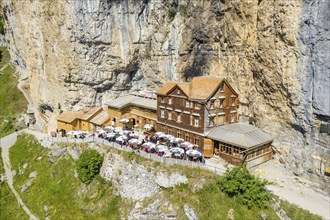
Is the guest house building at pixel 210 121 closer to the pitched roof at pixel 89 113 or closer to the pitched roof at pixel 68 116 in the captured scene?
the pitched roof at pixel 89 113

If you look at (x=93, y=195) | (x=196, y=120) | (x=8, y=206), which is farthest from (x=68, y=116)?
(x=196, y=120)

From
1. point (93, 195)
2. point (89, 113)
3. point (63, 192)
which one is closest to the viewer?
point (93, 195)

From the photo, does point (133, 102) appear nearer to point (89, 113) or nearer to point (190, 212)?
point (89, 113)

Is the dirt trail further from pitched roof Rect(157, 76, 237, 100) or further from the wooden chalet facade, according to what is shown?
pitched roof Rect(157, 76, 237, 100)

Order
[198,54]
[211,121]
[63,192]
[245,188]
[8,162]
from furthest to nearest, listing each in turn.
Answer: [8,162], [198,54], [63,192], [211,121], [245,188]

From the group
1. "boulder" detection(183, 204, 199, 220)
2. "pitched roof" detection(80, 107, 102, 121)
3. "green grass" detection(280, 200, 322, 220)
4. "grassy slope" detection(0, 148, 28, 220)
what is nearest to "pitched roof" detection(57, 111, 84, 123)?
"pitched roof" detection(80, 107, 102, 121)

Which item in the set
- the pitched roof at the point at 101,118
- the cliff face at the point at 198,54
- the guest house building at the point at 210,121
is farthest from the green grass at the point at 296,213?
the pitched roof at the point at 101,118
